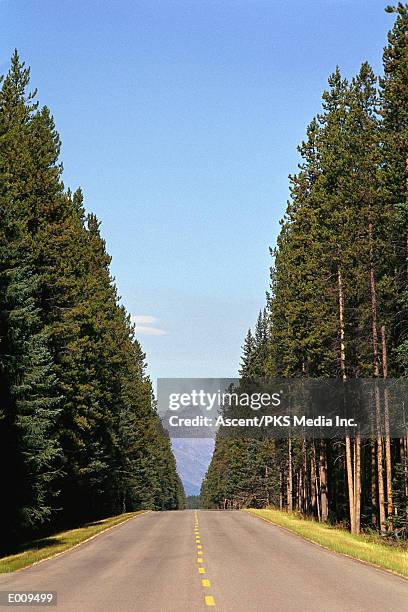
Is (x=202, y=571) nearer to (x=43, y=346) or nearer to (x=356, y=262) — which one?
(x=43, y=346)

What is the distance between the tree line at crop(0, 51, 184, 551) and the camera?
27109mm

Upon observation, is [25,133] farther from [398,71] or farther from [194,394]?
[194,394]

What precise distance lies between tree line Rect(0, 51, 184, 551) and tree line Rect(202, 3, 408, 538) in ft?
39.6

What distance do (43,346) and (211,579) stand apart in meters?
16.5

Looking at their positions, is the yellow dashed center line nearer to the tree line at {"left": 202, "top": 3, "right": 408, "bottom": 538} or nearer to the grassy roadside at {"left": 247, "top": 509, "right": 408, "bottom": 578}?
the grassy roadside at {"left": 247, "top": 509, "right": 408, "bottom": 578}

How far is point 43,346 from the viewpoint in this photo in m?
31.3

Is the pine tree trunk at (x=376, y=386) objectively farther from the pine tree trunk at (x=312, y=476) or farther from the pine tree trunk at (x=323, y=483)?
the pine tree trunk at (x=312, y=476)

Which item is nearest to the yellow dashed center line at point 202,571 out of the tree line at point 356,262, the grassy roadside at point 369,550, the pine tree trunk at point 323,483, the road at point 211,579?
the road at point 211,579

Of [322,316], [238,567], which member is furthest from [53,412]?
[322,316]

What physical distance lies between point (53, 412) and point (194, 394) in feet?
107

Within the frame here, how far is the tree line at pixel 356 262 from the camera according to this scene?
32.7 metres

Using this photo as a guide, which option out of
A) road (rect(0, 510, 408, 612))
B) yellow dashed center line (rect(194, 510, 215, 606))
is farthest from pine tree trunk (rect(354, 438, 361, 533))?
road (rect(0, 510, 408, 612))

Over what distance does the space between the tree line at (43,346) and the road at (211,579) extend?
3995 mm

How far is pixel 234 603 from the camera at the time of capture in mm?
13172
